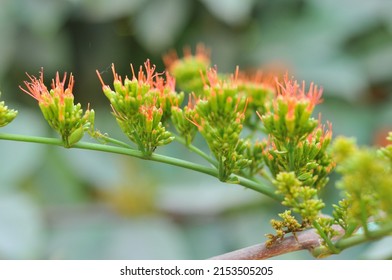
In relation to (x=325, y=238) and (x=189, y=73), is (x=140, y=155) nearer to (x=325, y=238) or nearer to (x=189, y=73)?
(x=325, y=238)

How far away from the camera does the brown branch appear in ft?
2.66

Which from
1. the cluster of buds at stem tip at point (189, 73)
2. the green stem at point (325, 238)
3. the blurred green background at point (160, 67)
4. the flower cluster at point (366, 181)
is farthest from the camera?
the blurred green background at point (160, 67)

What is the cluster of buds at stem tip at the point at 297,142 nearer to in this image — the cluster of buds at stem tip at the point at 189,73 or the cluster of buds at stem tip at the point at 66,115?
the cluster of buds at stem tip at the point at 66,115

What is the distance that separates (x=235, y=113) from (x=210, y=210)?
165cm

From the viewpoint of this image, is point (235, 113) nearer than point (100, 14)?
Yes

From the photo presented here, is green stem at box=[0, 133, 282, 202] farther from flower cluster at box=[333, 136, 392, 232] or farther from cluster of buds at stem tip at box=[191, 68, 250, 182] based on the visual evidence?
flower cluster at box=[333, 136, 392, 232]

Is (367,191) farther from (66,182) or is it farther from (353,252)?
(66,182)

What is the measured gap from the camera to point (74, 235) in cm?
244

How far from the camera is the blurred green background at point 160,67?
238 centimetres

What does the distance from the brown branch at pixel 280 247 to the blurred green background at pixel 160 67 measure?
146 cm

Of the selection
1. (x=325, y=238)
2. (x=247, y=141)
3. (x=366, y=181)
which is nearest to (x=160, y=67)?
(x=247, y=141)

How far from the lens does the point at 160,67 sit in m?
2.32

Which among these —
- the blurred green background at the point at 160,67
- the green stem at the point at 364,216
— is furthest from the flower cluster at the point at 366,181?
the blurred green background at the point at 160,67

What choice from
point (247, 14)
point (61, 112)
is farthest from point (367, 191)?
point (247, 14)
